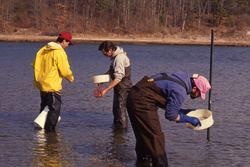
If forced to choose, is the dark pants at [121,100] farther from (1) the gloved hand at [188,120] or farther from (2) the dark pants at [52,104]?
(1) the gloved hand at [188,120]

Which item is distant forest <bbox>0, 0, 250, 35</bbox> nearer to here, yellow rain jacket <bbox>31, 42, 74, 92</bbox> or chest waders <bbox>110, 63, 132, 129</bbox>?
chest waders <bbox>110, 63, 132, 129</bbox>

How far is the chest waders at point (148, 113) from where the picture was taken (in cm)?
452

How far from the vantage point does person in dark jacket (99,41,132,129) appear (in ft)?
21.3

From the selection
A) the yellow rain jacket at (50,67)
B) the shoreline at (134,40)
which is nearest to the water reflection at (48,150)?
the yellow rain jacket at (50,67)

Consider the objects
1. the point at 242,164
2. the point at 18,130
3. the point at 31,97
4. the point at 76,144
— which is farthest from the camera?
the point at 31,97

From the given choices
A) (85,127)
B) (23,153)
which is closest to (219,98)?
(85,127)

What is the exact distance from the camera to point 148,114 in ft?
15.0

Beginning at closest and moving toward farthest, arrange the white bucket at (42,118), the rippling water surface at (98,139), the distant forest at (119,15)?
the rippling water surface at (98,139)
the white bucket at (42,118)
the distant forest at (119,15)

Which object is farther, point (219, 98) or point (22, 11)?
point (22, 11)

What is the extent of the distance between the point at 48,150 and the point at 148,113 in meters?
2.38

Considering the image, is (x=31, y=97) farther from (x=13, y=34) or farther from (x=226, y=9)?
(x=226, y=9)

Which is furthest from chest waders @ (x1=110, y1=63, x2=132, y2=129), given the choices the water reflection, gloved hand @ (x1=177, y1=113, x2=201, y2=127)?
gloved hand @ (x1=177, y1=113, x2=201, y2=127)

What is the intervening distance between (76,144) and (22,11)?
251ft

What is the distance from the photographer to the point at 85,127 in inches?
307
